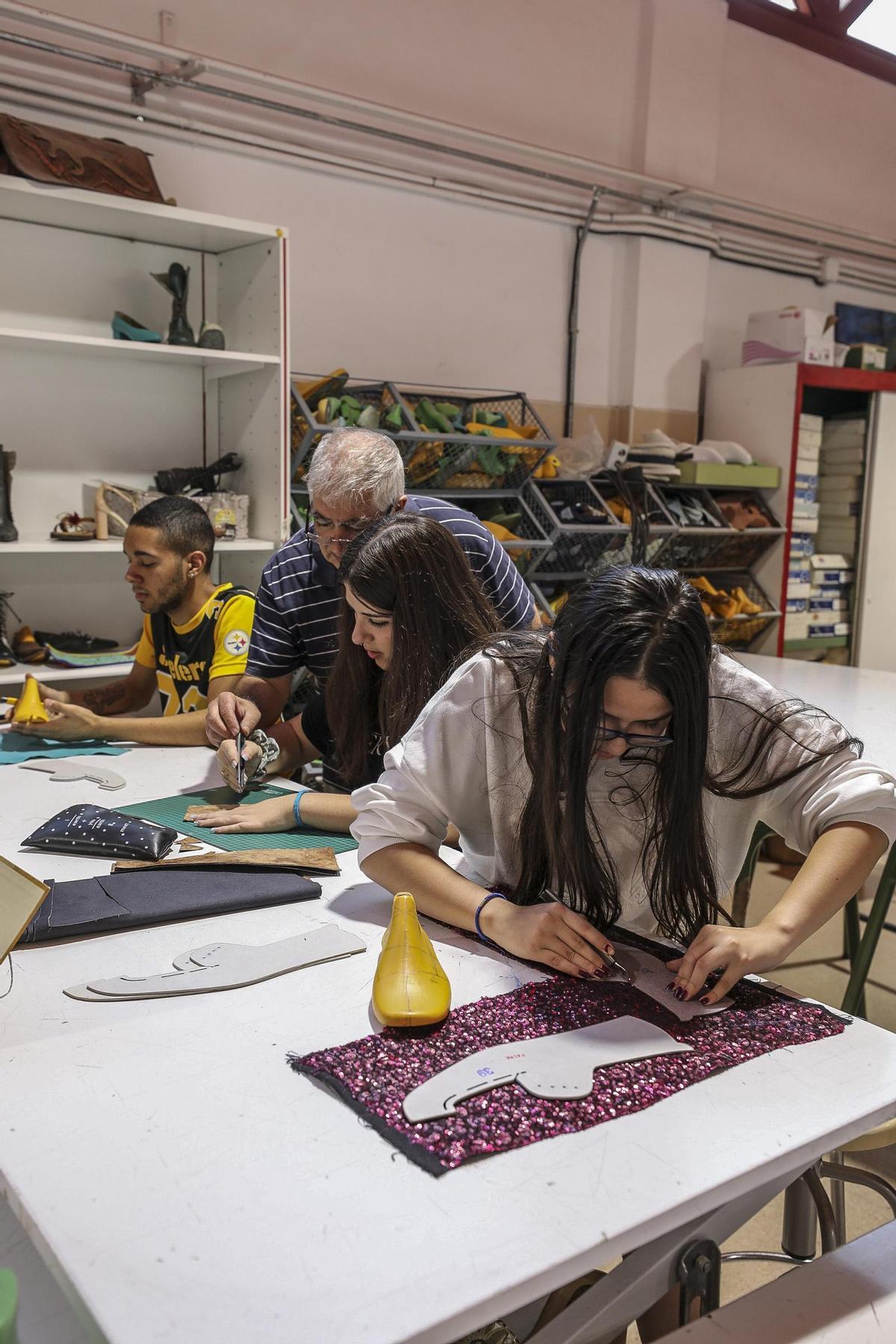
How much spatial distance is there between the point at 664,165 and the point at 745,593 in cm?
200

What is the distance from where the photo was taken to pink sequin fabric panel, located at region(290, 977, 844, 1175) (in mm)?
950

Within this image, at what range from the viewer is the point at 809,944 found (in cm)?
346

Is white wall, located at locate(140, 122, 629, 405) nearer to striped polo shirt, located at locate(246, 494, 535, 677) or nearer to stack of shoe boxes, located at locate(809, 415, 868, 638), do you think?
stack of shoe boxes, located at locate(809, 415, 868, 638)

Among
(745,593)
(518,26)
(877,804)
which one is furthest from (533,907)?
(518,26)

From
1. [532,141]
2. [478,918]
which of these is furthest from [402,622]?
[532,141]

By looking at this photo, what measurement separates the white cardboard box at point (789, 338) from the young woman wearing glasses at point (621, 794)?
13.3 ft

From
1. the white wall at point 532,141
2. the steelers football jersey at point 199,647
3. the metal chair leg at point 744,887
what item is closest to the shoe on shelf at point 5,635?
the steelers football jersey at point 199,647

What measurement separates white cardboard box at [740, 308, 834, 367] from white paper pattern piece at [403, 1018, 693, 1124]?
449 cm

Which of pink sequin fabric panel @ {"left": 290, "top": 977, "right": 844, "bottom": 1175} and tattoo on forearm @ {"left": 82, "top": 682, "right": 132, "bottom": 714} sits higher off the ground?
pink sequin fabric panel @ {"left": 290, "top": 977, "right": 844, "bottom": 1175}

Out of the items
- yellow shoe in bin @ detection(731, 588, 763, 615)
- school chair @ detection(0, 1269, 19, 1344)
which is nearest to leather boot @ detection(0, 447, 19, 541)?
school chair @ detection(0, 1269, 19, 1344)

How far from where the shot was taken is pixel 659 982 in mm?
1275

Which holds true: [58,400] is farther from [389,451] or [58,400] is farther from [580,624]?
[580,624]

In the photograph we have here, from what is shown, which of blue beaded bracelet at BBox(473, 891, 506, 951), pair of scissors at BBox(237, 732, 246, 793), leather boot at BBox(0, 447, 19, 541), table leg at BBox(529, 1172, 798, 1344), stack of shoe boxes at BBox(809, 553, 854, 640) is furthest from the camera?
stack of shoe boxes at BBox(809, 553, 854, 640)

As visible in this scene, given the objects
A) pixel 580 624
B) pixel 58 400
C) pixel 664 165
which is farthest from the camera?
pixel 664 165
